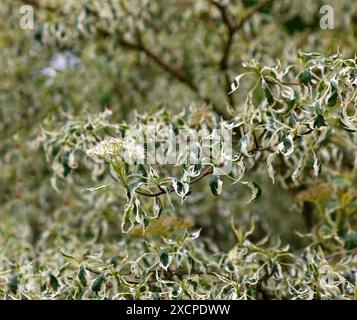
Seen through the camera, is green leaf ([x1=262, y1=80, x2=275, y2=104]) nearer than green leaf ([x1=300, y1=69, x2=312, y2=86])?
No

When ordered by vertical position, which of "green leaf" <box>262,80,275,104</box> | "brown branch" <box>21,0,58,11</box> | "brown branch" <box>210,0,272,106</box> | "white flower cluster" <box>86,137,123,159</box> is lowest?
"white flower cluster" <box>86,137,123,159</box>

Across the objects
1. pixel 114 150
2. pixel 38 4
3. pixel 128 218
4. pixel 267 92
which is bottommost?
pixel 128 218

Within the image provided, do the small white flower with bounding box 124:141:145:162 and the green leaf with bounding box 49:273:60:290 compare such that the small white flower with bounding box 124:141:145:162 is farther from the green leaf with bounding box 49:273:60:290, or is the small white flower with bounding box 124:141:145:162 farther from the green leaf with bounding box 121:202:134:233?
the green leaf with bounding box 49:273:60:290

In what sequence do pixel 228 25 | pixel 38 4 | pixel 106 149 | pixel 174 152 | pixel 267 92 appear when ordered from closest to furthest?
pixel 106 149
pixel 267 92
pixel 174 152
pixel 228 25
pixel 38 4

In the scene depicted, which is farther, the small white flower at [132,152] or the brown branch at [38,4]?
the brown branch at [38,4]

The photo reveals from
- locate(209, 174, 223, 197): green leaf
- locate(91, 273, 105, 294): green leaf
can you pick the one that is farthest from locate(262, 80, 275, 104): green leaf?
locate(91, 273, 105, 294): green leaf

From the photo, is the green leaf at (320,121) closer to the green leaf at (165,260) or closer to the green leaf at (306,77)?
the green leaf at (306,77)

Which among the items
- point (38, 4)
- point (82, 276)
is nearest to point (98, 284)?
point (82, 276)

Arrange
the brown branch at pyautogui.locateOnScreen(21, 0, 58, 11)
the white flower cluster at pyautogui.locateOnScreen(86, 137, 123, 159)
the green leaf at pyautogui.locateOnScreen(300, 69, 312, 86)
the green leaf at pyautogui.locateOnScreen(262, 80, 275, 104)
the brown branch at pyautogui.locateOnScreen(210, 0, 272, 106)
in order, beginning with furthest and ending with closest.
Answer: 1. the brown branch at pyautogui.locateOnScreen(21, 0, 58, 11)
2. the brown branch at pyautogui.locateOnScreen(210, 0, 272, 106)
3. the green leaf at pyautogui.locateOnScreen(262, 80, 275, 104)
4. the green leaf at pyautogui.locateOnScreen(300, 69, 312, 86)
5. the white flower cluster at pyautogui.locateOnScreen(86, 137, 123, 159)

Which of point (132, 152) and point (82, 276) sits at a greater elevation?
point (132, 152)

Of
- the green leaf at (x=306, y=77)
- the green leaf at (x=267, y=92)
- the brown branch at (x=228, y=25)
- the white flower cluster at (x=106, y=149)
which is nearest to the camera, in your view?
the white flower cluster at (x=106, y=149)

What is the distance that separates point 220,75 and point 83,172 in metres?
0.87

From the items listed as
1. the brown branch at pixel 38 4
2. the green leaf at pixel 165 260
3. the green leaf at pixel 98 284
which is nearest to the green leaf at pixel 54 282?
the green leaf at pixel 98 284

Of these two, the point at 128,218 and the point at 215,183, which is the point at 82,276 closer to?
the point at 128,218
